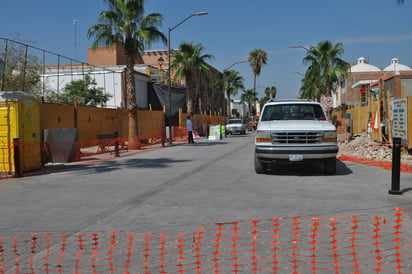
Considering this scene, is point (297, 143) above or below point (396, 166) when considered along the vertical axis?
above

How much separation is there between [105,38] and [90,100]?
58.7 feet

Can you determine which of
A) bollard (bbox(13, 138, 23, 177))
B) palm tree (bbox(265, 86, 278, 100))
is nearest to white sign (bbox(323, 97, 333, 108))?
bollard (bbox(13, 138, 23, 177))

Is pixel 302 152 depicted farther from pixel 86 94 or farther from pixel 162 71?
pixel 162 71

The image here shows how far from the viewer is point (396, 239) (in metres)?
4.95

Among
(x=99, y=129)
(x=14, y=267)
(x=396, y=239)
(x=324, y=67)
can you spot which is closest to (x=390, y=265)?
(x=396, y=239)

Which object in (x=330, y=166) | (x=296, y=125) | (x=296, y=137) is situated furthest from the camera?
(x=330, y=166)

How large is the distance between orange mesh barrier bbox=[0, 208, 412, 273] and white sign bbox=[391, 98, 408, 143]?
10.2 metres

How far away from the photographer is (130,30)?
21.3 metres

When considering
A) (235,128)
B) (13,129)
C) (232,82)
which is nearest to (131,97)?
(13,129)

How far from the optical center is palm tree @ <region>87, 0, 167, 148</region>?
21109mm

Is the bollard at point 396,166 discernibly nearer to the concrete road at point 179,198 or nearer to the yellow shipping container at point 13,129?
the concrete road at point 179,198

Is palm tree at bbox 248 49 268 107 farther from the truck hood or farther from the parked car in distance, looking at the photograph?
the truck hood

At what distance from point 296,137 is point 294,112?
1749mm

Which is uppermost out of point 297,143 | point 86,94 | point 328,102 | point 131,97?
point 86,94
